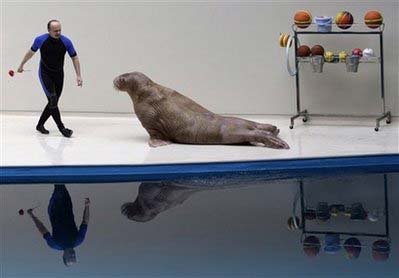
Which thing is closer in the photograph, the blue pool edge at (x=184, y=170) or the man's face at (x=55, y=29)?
the blue pool edge at (x=184, y=170)

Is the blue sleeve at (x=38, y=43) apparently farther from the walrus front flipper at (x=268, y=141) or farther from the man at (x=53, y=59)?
the walrus front flipper at (x=268, y=141)

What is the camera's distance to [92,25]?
10.9 metres

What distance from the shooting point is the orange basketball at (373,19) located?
970 centimetres

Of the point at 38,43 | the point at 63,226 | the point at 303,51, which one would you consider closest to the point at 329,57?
the point at 303,51

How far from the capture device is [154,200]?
7.85 metres

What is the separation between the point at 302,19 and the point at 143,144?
1.97m

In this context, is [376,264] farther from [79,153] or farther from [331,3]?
[331,3]

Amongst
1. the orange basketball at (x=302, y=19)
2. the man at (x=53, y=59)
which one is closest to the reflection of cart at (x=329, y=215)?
the orange basketball at (x=302, y=19)

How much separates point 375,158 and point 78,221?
2.67 meters

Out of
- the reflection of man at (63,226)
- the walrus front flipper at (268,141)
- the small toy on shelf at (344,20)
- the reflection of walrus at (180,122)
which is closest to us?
the reflection of man at (63,226)

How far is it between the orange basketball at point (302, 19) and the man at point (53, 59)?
7.05 feet

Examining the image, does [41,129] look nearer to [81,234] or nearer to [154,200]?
[154,200]

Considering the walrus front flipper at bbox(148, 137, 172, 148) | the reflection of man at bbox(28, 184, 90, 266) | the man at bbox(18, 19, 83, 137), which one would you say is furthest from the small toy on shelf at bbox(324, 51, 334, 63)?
the reflection of man at bbox(28, 184, 90, 266)

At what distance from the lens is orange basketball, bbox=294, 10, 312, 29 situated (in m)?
9.84
